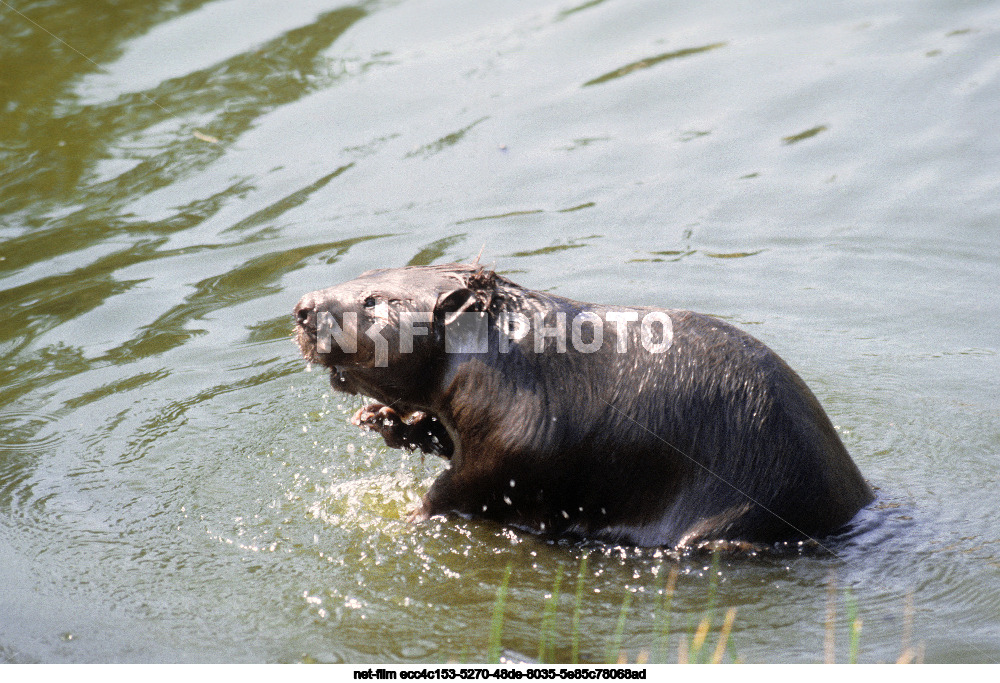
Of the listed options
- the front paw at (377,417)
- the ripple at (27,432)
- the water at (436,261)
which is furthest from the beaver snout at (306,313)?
the ripple at (27,432)

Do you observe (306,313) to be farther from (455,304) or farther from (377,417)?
(377,417)

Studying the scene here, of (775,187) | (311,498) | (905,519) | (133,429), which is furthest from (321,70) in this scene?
(905,519)

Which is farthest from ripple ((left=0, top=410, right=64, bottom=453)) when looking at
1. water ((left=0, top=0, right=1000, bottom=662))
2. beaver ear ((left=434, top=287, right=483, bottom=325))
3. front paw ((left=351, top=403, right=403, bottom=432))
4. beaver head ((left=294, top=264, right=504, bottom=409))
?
beaver ear ((left=434, top=287, right=483, bottom=325))

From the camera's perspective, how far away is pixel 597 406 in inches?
234

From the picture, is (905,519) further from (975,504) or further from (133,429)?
(133,429)

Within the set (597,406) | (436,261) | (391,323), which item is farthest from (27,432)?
(597,406)

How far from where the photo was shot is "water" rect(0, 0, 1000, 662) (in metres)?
5.75

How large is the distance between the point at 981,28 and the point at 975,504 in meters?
9.36

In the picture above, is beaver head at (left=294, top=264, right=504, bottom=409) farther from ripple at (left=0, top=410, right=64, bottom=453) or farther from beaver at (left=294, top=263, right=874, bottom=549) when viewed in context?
ripple at (left=0, top=410, right=64, bottom=453)

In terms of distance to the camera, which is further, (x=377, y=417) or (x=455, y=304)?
(x=377, y=417)

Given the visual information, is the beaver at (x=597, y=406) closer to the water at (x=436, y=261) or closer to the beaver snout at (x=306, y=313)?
the beaver snout at (x=306, y=313)

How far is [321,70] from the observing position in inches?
559

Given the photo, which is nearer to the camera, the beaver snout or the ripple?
the beaver snout

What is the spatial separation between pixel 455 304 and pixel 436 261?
158 inches
